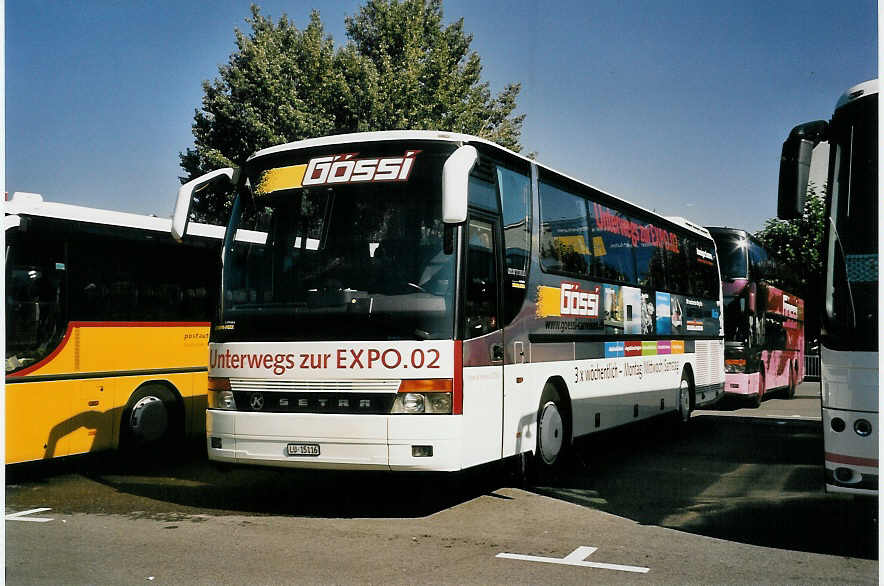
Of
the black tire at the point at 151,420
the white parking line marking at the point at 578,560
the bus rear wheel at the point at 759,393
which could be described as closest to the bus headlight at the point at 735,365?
the bus rear wheel at the point at 759,393

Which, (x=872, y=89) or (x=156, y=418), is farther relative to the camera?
(x=156, y=418)

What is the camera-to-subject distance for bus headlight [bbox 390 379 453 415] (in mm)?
8086

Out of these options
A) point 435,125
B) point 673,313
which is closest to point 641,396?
point 673,313

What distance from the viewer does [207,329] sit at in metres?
12.5

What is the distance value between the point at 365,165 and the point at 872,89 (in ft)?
13.7

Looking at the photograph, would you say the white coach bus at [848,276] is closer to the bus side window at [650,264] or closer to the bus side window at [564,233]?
the bus side window at [564,233]

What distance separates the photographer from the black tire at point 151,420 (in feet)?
37.5

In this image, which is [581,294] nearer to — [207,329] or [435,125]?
[207,329]

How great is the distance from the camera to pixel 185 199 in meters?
9.41

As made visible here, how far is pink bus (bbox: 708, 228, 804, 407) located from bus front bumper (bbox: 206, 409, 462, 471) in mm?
14690

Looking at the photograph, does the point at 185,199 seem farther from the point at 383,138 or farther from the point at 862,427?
the point at 862,427

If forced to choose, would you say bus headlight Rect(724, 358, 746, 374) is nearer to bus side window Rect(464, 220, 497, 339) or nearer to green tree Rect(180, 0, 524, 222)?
green tree Rect(180, 0, 524, 222)

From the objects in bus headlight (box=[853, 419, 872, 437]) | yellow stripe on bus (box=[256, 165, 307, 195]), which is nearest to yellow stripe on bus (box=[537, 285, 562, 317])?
yellow stripe on bus (box=[256, 165, 307, 195])

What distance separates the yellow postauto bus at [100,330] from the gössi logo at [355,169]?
4.39 ft
